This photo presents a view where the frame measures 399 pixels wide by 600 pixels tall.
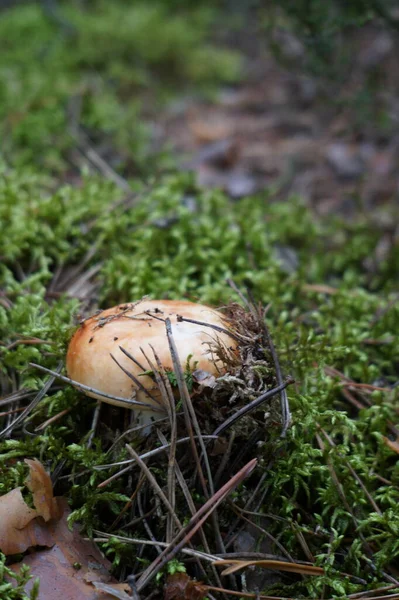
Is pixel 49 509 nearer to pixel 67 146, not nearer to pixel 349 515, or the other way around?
pixel 349 515

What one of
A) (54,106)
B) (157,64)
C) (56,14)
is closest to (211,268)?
(54,106)

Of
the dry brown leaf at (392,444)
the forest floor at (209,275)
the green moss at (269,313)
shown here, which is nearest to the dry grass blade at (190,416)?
the forest floor at (209,275)

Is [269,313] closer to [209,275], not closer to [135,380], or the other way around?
[209,275]

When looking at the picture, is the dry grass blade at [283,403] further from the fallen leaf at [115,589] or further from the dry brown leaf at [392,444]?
the fallen leaf at [115,589]

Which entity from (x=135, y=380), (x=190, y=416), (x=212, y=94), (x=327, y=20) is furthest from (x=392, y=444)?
(x=212, y=94)

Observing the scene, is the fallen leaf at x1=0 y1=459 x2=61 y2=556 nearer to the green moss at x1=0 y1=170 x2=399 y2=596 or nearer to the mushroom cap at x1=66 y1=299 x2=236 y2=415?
the green moss at x1=0 y1=170 x2=399 y2=596

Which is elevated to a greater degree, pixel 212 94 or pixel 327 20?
pixel 327 20
